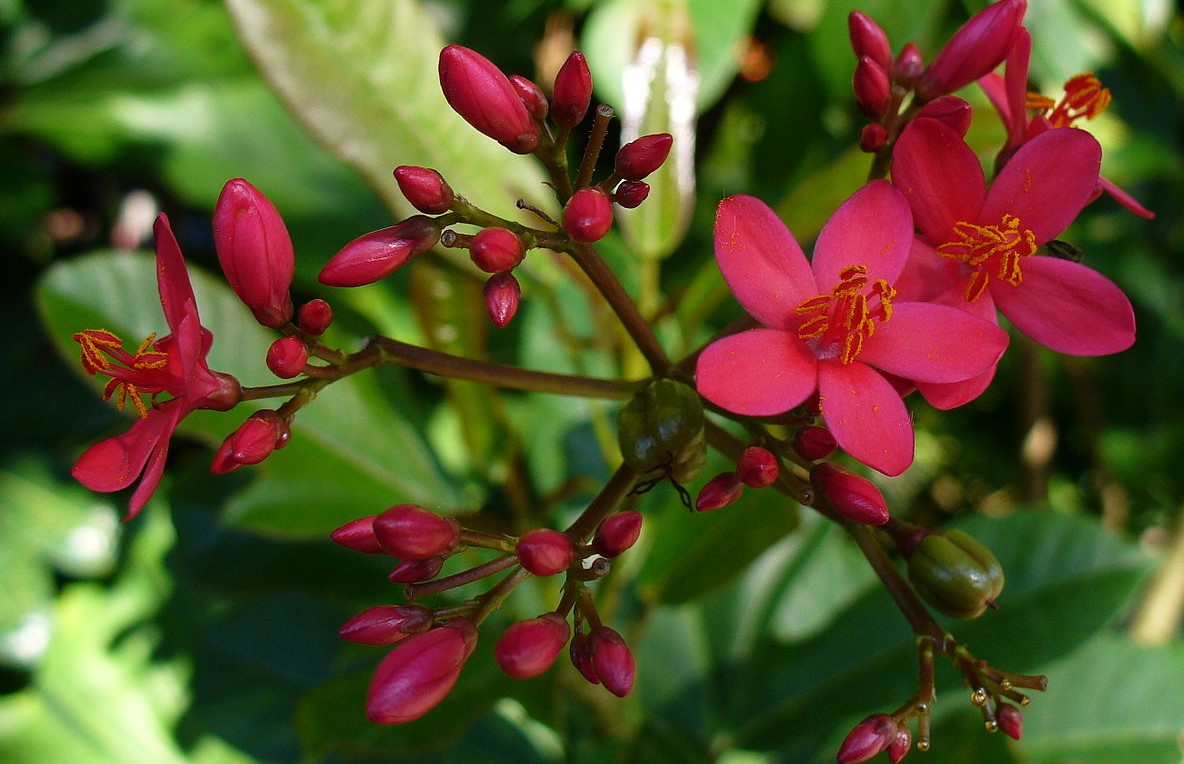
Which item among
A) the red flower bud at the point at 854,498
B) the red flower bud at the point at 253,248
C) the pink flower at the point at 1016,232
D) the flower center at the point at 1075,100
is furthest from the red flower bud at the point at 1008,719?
the red flower bud at the point at 253,248

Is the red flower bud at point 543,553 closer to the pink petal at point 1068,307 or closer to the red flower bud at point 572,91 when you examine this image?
the red flower bud at point 572,91

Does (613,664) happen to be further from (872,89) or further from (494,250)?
(872,89)

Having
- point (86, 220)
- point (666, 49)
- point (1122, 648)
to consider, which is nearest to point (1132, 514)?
point (1122, 648)

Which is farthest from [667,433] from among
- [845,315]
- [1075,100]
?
[1075,100]

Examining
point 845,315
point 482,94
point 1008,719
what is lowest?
point 1008,719

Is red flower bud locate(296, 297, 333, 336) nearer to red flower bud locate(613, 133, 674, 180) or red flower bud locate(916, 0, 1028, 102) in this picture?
red flower bud locate(613, 133, 674, 180)

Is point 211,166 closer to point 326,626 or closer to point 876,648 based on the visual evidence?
point 326,626

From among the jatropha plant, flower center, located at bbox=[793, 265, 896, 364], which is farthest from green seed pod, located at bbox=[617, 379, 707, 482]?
flower center, located at bbox=[793, 265, 896, 364]
